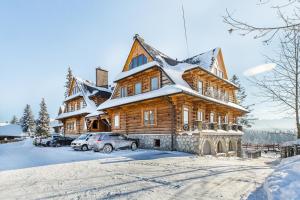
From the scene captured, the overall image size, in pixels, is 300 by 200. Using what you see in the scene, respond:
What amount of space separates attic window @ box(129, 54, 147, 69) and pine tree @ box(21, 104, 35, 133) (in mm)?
55559

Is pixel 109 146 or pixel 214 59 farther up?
pixel 214 59

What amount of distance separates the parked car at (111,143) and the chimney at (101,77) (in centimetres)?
1977

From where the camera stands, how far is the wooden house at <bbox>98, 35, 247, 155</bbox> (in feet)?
66.9

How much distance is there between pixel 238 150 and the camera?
99.9 ft

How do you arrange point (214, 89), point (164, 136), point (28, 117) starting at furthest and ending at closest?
point (28, 117) → point (214, 89) → point (164, 136)

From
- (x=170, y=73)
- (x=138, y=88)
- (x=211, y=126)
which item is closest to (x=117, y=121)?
(x=138, y=88)

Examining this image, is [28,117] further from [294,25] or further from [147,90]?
[294,25]

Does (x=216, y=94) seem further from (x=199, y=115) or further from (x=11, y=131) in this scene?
(x=11, y=131)

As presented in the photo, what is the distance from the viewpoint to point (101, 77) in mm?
39094

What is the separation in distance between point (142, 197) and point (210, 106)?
2048 centimetres

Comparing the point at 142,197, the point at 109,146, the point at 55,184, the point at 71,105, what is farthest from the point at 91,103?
the point at 142,197

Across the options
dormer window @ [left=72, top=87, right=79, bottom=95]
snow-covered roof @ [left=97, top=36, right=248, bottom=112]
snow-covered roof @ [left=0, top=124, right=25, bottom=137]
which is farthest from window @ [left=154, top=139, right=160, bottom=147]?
snow-covered roof @ [left=0, top=124, right=25, bottom=137]

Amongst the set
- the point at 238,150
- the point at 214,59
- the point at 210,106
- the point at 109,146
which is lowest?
the point at 238,150

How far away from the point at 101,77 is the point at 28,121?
44.8 meters
